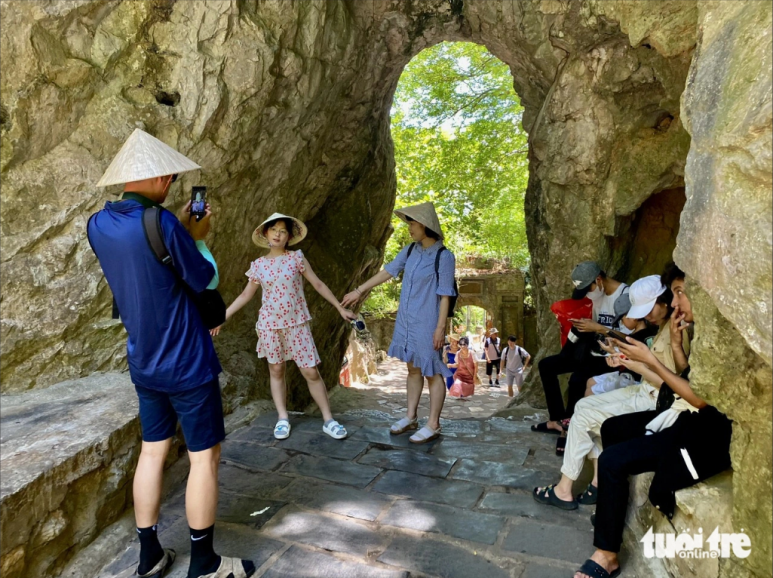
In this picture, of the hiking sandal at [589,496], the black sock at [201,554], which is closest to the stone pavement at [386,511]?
the hiking sandal at [589,496]

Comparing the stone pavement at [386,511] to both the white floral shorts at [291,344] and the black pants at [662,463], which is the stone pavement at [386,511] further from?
the white floral shorts at [291,344]

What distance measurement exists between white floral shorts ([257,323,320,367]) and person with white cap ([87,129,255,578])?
1.76 meters

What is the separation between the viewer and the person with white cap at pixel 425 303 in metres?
4.24

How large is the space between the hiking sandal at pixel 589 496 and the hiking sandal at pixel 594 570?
25.4 inches

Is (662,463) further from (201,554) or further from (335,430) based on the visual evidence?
(335,430)

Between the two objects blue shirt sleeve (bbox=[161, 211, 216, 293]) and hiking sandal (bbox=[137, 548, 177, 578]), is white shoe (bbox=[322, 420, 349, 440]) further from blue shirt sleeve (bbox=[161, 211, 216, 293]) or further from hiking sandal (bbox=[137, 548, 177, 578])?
blue shirt sleeve (bbox=[161, 211, 216, 293])

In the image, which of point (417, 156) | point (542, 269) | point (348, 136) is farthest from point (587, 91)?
point (417, 156)

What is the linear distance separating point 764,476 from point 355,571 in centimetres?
182

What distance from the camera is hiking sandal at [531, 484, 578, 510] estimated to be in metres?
3.19

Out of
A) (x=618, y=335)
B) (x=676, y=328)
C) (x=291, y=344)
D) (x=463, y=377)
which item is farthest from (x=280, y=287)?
(x=463, y=377)

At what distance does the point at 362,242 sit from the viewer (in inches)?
362

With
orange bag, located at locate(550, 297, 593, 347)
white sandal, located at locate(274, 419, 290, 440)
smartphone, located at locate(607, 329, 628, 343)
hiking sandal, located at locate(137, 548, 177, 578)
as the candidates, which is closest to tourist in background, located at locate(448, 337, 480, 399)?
orange bag, located at locate(550, 297, 593, 347)

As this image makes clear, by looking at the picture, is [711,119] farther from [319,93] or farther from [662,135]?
[319,93]

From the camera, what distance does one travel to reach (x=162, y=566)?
263 centimetres
